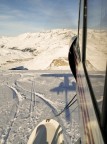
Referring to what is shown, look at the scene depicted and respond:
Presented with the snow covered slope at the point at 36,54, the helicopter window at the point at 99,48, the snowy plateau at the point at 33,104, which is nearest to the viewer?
the helicopter window at the point at 99,48

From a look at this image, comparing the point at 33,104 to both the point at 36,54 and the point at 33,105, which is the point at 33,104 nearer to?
the point at 33,105

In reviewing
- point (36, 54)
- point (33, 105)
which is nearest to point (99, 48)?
point (33, 105)

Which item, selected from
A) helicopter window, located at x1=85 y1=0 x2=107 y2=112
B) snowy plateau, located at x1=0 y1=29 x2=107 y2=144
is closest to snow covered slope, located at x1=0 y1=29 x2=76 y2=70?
snowy plateau, located at x1=0 y1=29 x2=107 y2=144

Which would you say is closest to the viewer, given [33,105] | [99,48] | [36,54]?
[99,48]

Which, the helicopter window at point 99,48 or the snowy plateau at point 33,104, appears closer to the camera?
the helicopter window at point 99,48

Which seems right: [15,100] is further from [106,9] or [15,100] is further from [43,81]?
[106,9]

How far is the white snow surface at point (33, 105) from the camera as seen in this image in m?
5.16

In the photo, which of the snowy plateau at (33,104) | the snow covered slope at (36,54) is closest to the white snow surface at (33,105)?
the snowy plateau at (33,104)

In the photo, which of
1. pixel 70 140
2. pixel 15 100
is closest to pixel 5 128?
pixel 70 140

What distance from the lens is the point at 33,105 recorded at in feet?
22.8

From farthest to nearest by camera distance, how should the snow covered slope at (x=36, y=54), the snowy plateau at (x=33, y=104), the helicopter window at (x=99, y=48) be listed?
1. the snow covered slope at (x=36, y=54)
2. the snowy plateau at (x=33, y=104)
3. the helicopter window at (x=99, y=48)

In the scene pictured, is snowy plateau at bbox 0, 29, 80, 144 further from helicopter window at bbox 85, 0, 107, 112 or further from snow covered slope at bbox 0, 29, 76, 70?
helicopter window at bbox 85, 0, 107, 112

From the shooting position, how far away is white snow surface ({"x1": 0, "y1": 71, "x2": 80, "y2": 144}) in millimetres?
5156

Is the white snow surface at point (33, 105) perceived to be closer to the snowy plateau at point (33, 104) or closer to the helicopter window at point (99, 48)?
the snowy plateau at point (33, 104)
